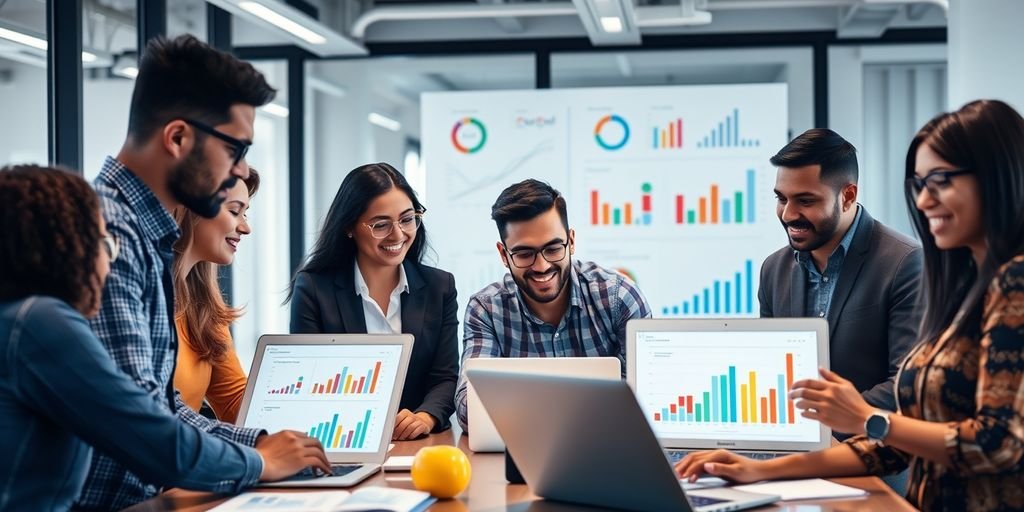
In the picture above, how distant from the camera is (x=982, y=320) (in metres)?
1.73

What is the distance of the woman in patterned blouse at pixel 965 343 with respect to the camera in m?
1.66

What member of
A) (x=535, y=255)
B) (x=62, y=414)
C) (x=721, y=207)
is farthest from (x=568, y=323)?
(x=721, y=207)

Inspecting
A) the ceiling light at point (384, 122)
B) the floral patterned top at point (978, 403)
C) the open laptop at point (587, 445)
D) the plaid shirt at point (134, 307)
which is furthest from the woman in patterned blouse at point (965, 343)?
the ceiling light at point (384, 122)

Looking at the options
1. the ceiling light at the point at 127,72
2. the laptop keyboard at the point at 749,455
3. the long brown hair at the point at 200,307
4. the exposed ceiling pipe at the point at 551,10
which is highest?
the exposed ceiling pipe at the point at 551,10

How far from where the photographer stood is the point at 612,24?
17.1 feet

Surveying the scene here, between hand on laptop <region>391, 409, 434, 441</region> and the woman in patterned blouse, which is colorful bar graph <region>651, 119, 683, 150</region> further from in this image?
the woman in patterned blouse

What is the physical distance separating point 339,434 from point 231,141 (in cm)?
68

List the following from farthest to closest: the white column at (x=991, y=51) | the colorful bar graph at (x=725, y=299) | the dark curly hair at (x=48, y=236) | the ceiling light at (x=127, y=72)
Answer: the colorful bar graph at (x=725, y=299), the ceiling light at (x=127, y=72), the white column at (x=991, y=51), the dark curly hair at (x=48, y=236)

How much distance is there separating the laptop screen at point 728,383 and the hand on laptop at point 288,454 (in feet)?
2.36

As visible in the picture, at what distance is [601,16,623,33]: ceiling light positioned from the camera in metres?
5.05

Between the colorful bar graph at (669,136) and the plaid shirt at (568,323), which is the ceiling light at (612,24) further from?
the plaid shirt at (568,323)

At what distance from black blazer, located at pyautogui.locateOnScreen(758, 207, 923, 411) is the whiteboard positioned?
8.57 ft

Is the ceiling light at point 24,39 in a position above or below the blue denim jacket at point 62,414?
above

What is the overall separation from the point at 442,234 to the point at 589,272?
9.08 feet
